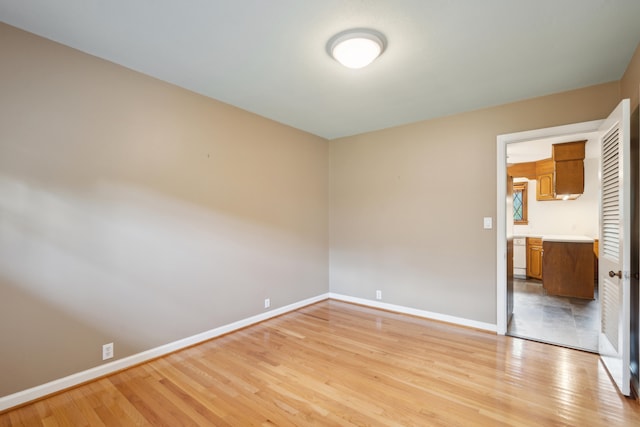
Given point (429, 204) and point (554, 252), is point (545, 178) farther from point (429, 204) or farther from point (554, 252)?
point (429, 204)

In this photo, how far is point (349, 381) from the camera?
2350 millimetres

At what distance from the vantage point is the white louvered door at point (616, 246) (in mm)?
2096

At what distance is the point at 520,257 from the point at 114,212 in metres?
7.54

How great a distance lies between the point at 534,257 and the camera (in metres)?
6.29

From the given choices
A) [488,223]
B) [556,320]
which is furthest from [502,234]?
[556,320]

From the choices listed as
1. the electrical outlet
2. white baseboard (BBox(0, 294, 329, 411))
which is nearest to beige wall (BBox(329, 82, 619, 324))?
white baseboard (BBox(0, 294, 329, 411))

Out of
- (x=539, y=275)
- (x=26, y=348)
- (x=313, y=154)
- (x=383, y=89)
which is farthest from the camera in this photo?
(x=539, y=275)

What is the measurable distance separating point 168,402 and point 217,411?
40cm

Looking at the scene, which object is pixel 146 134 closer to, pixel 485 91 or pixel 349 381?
pixel 349 381

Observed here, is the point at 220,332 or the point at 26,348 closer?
the point at 26,348

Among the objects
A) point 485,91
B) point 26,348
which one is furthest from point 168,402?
point 485,91

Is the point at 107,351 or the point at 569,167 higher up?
the point at 569,167

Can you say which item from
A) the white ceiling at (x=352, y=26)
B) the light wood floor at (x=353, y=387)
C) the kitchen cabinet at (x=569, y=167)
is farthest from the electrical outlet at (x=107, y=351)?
the kitchen cabinet at (x=569, y=167)

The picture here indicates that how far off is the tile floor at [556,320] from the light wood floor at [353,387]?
0.30 metres
